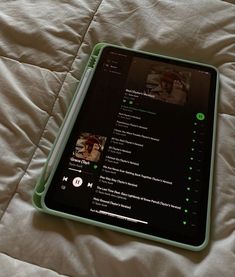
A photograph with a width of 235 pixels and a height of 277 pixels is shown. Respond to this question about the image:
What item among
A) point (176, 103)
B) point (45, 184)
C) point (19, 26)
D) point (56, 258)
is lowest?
point (56, 258)

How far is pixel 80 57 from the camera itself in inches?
30.6

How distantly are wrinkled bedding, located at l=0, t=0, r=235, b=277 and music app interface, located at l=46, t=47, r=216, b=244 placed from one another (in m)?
0.03

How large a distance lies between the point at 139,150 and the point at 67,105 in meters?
0.17

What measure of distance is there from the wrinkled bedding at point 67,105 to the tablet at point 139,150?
2 cm

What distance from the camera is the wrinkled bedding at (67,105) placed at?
543 mm

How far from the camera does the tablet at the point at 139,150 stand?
58 cm

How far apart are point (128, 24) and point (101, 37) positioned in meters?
0.07

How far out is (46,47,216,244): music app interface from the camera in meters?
0.58

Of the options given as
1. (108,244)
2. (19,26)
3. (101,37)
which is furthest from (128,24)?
(108,244)

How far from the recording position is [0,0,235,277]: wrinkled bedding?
1.78 ft

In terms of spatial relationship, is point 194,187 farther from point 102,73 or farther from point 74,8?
point 74,8

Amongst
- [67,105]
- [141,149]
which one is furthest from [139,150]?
[67,105]

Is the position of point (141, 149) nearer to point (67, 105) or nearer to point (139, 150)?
point (139, 150)

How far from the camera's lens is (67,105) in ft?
2.31
